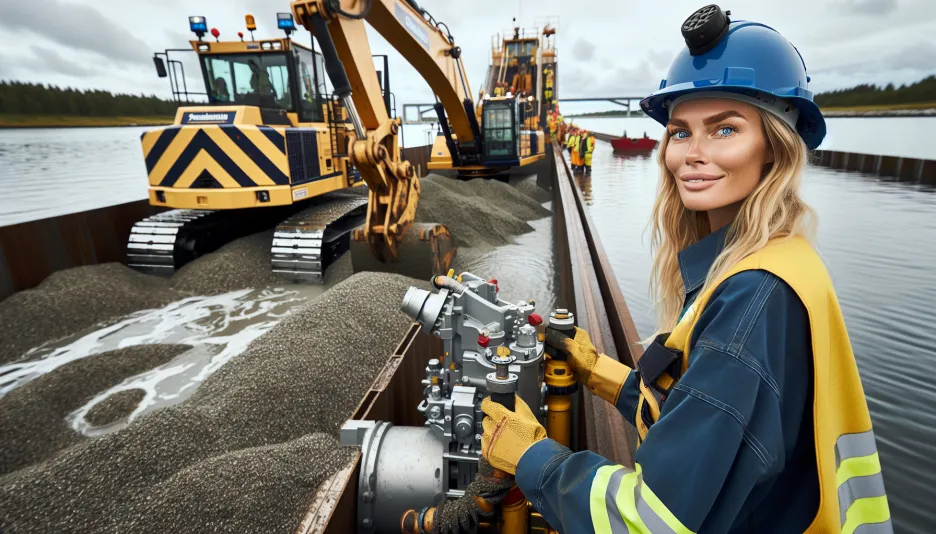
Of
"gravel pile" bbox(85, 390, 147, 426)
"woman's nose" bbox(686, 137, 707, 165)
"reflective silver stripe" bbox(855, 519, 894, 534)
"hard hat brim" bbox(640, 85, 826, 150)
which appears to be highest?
"hard hat brim" bbox(640, 85, 826, 150)

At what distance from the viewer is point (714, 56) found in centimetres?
117

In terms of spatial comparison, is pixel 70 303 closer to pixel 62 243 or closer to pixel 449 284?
pixel 62 243

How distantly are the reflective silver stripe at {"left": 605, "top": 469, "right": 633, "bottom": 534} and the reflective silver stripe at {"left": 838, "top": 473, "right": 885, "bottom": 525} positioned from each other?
462 mm

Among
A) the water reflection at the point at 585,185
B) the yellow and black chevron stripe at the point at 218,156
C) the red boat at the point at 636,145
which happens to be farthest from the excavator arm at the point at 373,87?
the red boat at the point at 636,145

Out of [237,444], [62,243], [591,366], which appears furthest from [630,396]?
[62,243]

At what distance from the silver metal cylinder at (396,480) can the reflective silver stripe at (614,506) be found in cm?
123

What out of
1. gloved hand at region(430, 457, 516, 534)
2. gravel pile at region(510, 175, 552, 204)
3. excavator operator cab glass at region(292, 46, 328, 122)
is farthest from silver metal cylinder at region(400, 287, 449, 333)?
gravel pile at region(510, 175, 552, 204)

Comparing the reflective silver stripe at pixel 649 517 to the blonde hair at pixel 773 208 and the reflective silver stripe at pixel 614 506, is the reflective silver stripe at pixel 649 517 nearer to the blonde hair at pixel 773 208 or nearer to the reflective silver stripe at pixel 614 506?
the reflective silver stripe at pixel 614 506

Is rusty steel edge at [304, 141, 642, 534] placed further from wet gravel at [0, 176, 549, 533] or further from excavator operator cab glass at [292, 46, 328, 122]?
excavator operator cab glass at [292, 46, 328, 122]

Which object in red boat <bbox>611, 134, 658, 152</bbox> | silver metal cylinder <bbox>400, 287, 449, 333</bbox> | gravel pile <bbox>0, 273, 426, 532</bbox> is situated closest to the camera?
gravel pile <bbox>0, 273, 426, 532</bbox>

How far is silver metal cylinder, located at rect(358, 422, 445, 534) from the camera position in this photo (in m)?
2.12

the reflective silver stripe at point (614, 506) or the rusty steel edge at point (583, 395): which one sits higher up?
the reflective silver stripe at point (614, 506)

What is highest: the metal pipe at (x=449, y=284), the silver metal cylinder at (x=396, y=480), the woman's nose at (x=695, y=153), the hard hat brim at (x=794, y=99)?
the hard hat brim at (x=794, y=99)

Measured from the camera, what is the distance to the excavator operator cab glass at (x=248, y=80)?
7090mm
